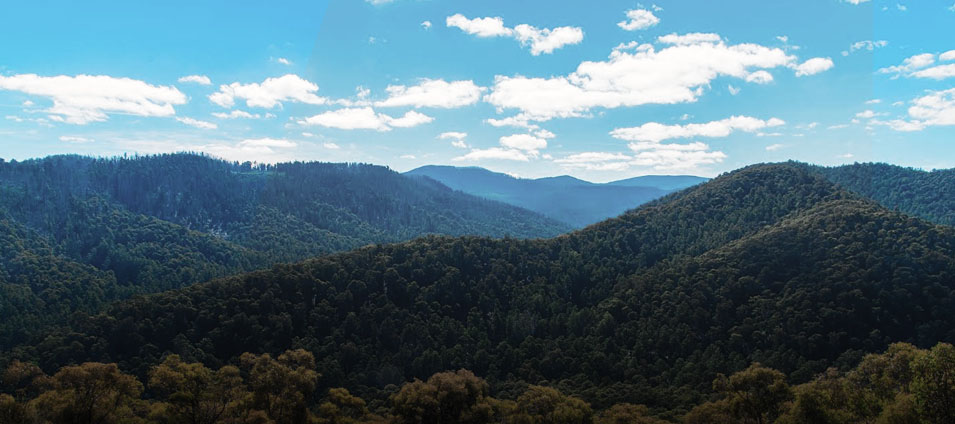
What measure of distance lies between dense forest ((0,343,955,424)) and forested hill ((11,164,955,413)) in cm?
2267

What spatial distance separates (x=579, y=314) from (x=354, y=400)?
2303 inches

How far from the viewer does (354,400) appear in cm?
5478

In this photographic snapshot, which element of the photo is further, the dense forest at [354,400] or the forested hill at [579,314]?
the forested hill at [579,314]

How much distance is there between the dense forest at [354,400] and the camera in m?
43.4

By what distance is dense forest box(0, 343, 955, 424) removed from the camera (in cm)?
4341

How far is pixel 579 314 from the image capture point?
10362 centimetres

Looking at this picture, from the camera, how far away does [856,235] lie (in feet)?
333

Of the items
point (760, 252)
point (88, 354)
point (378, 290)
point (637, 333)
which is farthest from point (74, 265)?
point (760, 252)

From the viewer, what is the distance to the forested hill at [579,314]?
82.7 meters

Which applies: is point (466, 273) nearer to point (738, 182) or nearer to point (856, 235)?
point (856, 235)

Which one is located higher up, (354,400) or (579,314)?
(579,314)

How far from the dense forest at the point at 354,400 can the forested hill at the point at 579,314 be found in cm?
2267

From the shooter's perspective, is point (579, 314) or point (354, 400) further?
point (579, 314)

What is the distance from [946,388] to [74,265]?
795ft
